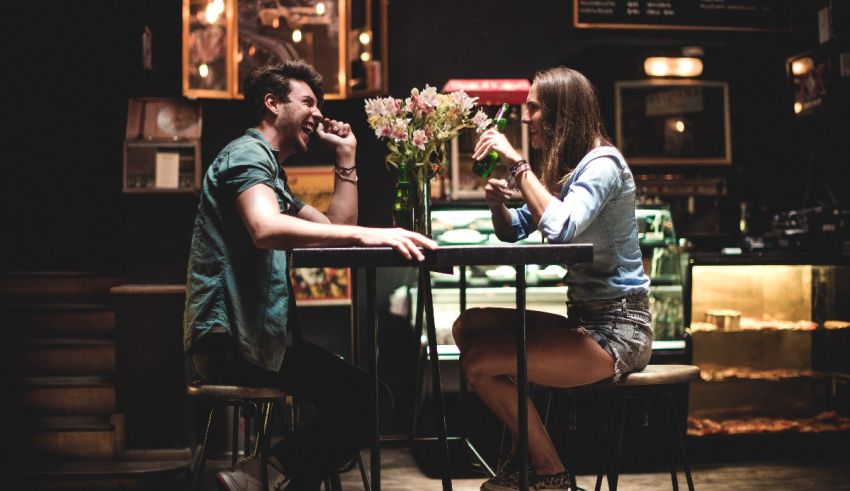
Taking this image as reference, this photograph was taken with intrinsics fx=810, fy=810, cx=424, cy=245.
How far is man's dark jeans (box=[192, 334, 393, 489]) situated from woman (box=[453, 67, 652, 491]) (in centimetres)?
45

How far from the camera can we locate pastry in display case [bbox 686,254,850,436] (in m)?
Answer: 4.59

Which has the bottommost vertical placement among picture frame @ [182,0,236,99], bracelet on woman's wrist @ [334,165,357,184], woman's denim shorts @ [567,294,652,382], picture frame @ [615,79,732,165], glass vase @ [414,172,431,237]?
woman's denim shorts @ [567,294,652,382]

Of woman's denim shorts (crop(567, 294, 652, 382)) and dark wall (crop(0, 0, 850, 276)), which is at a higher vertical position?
dark wall (crop(0, 0, 850, 276))

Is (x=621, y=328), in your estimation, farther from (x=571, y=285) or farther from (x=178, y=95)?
(x=178, y=95)

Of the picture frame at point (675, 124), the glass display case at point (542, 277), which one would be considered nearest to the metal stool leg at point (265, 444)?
the glass display case at point (542, 277)

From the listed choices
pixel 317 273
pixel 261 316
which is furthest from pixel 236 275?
pixel 317 273

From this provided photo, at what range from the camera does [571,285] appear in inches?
111

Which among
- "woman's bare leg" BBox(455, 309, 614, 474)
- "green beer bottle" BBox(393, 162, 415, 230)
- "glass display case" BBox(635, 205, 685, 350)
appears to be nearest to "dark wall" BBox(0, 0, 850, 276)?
"glass display case" BBox(635, 205, 685, 350)

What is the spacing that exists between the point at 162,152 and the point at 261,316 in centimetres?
243

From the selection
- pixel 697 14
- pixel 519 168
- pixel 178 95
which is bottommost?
pixel 519 168

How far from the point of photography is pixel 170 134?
460 centimetres

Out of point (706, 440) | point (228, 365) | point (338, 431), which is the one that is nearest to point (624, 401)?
point (338, 431)

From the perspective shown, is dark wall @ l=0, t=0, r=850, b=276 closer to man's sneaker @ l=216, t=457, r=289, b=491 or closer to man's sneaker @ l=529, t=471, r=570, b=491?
man's sneaker @ l=216, t=457, r=289, b=491

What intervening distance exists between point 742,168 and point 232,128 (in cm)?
348
